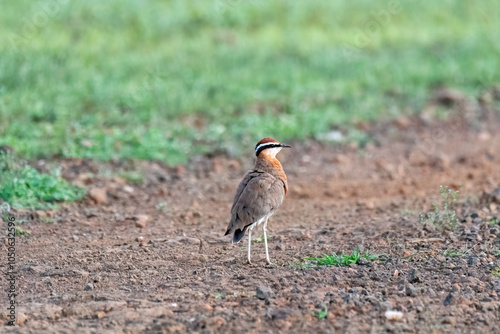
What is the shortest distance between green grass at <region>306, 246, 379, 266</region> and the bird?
389 mm

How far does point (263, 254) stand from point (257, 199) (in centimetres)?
55

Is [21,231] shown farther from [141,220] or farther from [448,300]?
[448,300]

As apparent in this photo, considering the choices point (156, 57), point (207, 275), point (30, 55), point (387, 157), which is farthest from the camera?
point (156, 57)

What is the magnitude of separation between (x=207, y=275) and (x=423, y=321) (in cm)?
162

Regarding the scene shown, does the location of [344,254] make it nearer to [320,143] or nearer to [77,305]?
[77,305]

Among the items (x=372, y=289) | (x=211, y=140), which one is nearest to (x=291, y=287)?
(x=372, y=289)

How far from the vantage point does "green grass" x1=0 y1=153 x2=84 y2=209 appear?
683 centimetres

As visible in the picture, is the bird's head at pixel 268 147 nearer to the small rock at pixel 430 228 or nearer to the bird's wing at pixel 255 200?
the bird's wing at pixel 255 200

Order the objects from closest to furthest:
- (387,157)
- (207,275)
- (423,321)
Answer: (423,321), (207,275), (387,157)

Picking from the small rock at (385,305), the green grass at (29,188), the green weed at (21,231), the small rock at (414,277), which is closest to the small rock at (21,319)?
the green weed at (21,231)

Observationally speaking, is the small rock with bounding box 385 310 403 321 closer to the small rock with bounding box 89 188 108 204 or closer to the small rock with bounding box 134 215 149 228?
the small rock with bounding box 134 215 149 228

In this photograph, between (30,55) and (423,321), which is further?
(30,55)

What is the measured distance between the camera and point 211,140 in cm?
943

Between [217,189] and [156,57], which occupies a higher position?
[156,57]
